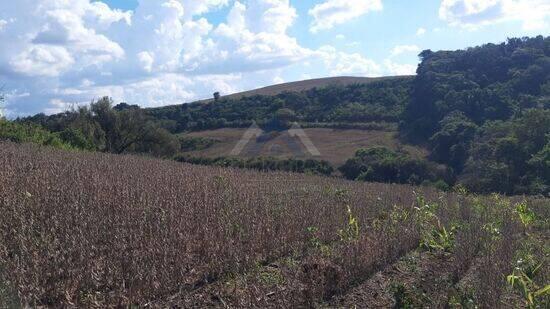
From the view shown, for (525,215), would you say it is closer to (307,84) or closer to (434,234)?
(434,234)

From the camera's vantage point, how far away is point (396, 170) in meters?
30.5

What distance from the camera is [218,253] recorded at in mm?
5414

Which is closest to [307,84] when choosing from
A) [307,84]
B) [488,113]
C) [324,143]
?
[307,84]

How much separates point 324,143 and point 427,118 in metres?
8.28

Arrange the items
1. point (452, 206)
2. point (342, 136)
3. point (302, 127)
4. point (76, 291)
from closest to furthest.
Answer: point (76, 291)
point (452, 206)
point (342, 136)
point (302, 127)

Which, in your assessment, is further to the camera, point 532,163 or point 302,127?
point 302,127

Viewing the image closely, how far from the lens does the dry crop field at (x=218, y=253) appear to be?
443 centimetres

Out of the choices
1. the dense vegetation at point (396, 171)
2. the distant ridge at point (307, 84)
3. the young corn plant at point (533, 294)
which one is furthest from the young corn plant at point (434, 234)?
the distant ridge at point (307, 84)

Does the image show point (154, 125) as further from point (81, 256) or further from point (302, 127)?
point (81, 256)

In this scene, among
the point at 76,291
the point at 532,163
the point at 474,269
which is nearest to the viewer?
the point at 76,291

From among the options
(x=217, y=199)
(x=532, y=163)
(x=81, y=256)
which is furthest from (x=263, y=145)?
(x=81, y=256)

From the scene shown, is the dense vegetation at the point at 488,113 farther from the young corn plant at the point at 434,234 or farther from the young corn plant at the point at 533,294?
the young corn plant at the point at 533,294

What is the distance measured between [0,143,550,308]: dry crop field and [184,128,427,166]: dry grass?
28.9 m

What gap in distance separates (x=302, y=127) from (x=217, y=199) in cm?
4581
